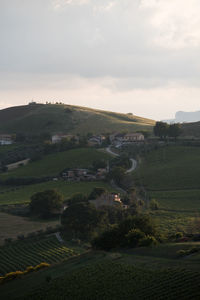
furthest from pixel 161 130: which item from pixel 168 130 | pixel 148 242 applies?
pixel 148 242

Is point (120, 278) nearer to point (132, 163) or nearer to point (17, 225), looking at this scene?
point (17, 225)

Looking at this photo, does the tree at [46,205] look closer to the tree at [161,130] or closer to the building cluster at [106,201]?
the building cluster at [106,201]

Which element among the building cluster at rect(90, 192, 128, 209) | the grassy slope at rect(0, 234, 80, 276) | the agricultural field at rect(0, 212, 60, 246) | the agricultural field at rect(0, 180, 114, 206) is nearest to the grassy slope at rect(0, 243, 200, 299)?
the grassy slope at rect(0, 234, 80, 276)

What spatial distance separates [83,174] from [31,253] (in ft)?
168

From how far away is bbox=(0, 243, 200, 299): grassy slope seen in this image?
1049 inches

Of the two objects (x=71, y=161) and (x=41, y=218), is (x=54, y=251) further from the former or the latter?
(x=71, y=161)

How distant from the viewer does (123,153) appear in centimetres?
11806

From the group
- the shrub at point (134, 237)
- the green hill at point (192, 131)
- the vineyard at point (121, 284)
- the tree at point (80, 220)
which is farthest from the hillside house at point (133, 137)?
the vineyard at point (121, 284)

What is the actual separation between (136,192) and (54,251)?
33.5 metres

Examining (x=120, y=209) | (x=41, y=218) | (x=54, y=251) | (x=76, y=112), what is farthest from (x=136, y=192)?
(x=76, y=112)

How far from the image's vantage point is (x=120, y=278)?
30281 mm

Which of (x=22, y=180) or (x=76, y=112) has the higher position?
(x=76, y=112)

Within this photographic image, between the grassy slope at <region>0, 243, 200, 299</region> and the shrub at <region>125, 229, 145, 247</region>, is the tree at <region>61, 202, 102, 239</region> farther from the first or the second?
the grassy slope at <region>0, 243, 200, 299</region>

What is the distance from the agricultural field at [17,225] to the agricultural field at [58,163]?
37.2 meters
